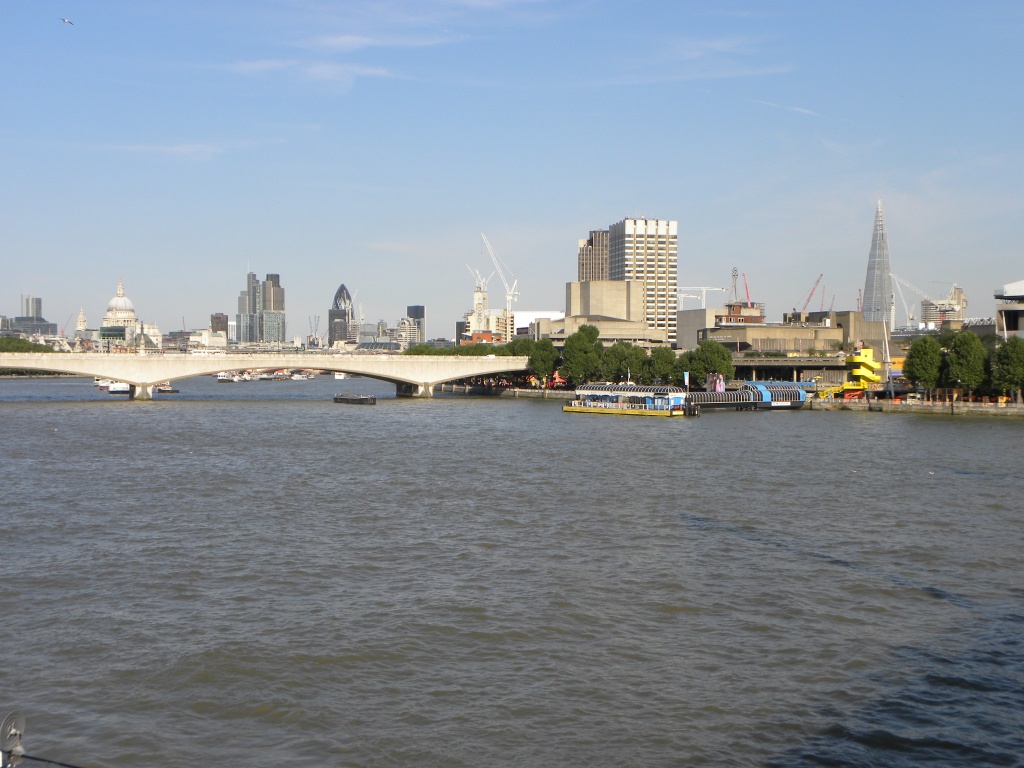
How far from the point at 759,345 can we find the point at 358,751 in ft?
390

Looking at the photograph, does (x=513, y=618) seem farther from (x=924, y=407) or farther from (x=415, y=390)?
(x=415, y=390)

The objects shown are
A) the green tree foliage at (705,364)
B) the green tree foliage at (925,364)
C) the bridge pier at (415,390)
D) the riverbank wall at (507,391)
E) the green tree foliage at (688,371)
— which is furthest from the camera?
the riverbank wall at (507,391)

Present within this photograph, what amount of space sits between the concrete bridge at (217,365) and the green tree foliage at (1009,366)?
149 feet

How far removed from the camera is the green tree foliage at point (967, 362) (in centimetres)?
7269

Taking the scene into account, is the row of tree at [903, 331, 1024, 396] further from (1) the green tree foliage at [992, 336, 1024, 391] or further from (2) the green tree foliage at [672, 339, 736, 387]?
(2) the green tree foliage at [672, 339, 736, 387]

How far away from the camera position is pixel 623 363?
10225 centimetres

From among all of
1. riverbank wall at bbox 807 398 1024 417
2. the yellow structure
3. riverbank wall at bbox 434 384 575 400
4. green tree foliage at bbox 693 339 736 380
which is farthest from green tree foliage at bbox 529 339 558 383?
riverbank wall at bbox 807 398 1024 417

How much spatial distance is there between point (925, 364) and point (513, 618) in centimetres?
6598

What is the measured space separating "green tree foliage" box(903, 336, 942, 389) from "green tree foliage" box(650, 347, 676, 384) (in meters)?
24.2

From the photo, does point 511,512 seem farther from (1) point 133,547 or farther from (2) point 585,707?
(2) point 585,707

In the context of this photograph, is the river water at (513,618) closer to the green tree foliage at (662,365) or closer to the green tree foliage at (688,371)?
the green tree foliage at (688,371)

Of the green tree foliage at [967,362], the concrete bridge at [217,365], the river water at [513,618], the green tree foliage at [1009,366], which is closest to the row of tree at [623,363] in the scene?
the concrete bridge at [217,365]

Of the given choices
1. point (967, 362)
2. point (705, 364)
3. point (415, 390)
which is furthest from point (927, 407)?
point (415, 390)

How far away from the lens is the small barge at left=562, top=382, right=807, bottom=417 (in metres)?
74.1
